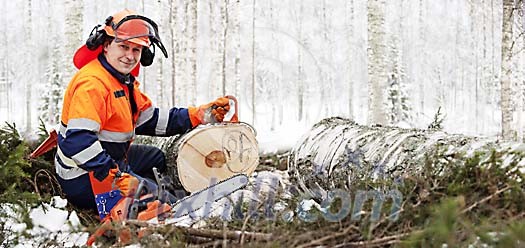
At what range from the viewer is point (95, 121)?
3.56 m

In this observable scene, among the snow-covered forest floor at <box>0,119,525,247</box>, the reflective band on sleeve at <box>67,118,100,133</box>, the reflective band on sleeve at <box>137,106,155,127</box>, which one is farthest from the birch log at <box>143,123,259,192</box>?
the snow-covered forest floor at <box>0,119,525,247</box>

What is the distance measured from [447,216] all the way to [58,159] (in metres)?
3.09

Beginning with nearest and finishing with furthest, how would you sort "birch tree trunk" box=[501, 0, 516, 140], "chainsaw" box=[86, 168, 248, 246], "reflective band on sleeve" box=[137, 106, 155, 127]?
"chainsaw" box=[86, 168, 248, 246] → "reflective band on sleeve" box=[137, 106, 155, 127] → "birch tree trunk" box=[501, 0, 516, 140]

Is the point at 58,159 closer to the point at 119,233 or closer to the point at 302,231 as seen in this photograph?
the point at 119,233

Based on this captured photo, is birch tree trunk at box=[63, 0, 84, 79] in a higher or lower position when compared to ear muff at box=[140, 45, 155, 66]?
higher

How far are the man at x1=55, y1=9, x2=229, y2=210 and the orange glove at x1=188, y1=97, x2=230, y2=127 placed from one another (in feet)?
1.42

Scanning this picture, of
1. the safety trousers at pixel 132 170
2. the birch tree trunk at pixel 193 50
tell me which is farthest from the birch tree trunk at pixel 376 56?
the birch tree trunk at pixel 193 50

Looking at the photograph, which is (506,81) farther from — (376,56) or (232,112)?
(232,112)

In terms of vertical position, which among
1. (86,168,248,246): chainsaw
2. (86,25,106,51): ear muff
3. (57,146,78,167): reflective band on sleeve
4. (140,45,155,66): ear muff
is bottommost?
(86,168,248,246): chainsaw

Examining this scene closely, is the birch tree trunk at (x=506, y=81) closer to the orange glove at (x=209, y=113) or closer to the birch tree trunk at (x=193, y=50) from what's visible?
the orange glove at (x=209, y=113)

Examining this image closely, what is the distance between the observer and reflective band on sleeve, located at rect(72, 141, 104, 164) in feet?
11.4

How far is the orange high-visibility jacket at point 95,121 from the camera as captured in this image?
11.5 feet

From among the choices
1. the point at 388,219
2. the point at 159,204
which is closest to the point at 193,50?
the point at 159,204

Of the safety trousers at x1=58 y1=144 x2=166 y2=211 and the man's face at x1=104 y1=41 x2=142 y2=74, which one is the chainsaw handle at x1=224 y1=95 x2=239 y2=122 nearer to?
the safety trousers at x1=58 y1=144 x2=166 y2=211
